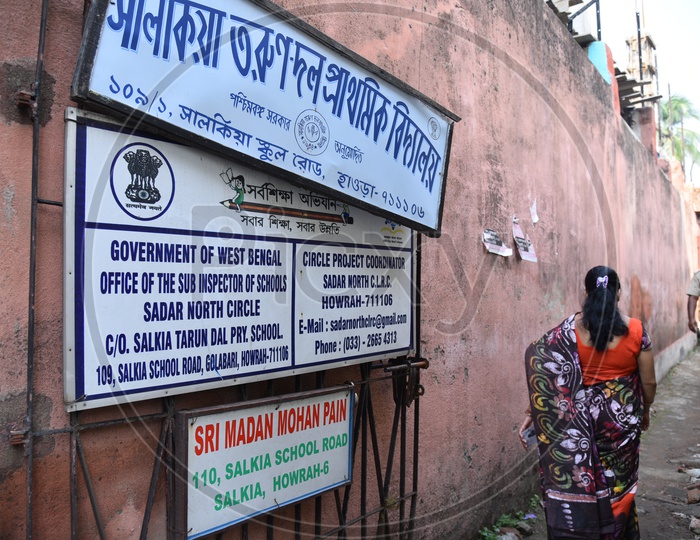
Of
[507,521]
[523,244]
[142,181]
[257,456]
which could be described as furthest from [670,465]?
[142,181]

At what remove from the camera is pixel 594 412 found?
2.68m

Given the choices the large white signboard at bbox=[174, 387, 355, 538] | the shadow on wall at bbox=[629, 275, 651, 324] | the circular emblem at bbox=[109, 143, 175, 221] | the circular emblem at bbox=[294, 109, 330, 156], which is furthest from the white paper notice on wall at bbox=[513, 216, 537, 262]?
the shadow on wall at bbox=[629, 275, 651, 324]

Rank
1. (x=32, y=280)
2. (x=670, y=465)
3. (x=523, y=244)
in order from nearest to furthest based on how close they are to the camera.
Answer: (x=32, y=280)
(x=523, y=244)
(x=670, y=465)

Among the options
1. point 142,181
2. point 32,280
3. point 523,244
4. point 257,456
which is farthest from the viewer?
point 523,244

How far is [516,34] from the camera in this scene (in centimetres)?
429

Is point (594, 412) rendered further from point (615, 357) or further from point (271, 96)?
point (271, 96)

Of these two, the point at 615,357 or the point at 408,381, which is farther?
the point at 408,381

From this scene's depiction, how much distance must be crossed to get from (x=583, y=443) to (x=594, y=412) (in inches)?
6.0

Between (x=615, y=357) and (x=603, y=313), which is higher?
(x=603, y=313)

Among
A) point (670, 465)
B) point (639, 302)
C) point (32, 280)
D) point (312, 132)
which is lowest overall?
point (670, 465)

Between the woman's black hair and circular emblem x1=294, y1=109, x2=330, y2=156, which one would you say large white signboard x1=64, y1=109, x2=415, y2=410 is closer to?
circular emblem x1=294, y1=109, x2=330, y2=156

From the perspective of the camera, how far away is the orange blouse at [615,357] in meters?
2.65

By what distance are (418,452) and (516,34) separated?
311cm

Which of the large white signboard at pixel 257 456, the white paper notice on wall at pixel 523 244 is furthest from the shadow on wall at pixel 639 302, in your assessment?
the large white signboard at pixel 257 456
